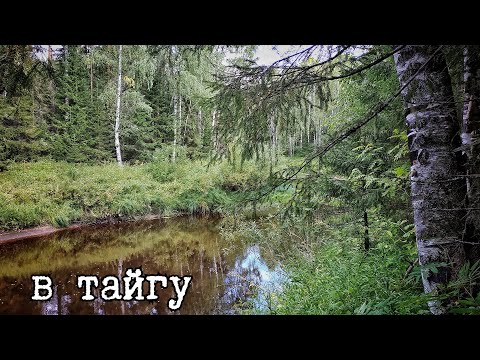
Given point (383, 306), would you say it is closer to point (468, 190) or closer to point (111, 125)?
point (468, 190)

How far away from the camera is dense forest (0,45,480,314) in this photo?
1.60m

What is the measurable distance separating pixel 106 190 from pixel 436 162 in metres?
6.16

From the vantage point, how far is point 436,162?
161cm

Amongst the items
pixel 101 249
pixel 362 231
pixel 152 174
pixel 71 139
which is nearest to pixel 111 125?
pixel 71 139

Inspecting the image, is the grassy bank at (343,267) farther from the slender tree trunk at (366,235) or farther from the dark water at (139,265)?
the dark water at (139,265)

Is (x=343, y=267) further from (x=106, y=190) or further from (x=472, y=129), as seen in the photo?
(x=106, y=190)

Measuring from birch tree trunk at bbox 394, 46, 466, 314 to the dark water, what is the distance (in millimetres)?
2096

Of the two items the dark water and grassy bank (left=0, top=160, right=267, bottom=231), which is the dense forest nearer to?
grassy bank (left=0, top=160, right=267, bottom=231)

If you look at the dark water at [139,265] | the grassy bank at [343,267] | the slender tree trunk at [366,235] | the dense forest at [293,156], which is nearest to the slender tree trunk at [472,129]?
the dense forest at [293,156]

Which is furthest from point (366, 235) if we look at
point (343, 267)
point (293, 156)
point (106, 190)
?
point (106, 190)

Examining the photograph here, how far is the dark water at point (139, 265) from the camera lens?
373 centimetres

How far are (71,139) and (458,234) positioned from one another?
270 inches

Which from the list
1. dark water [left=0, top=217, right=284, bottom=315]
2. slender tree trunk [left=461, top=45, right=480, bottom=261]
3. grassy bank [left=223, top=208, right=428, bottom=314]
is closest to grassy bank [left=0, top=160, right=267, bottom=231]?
dark water [left=0, top=217, right=284, bottom=315]

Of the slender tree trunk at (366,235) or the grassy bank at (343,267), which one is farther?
the slender tree trunk at (366,235)
